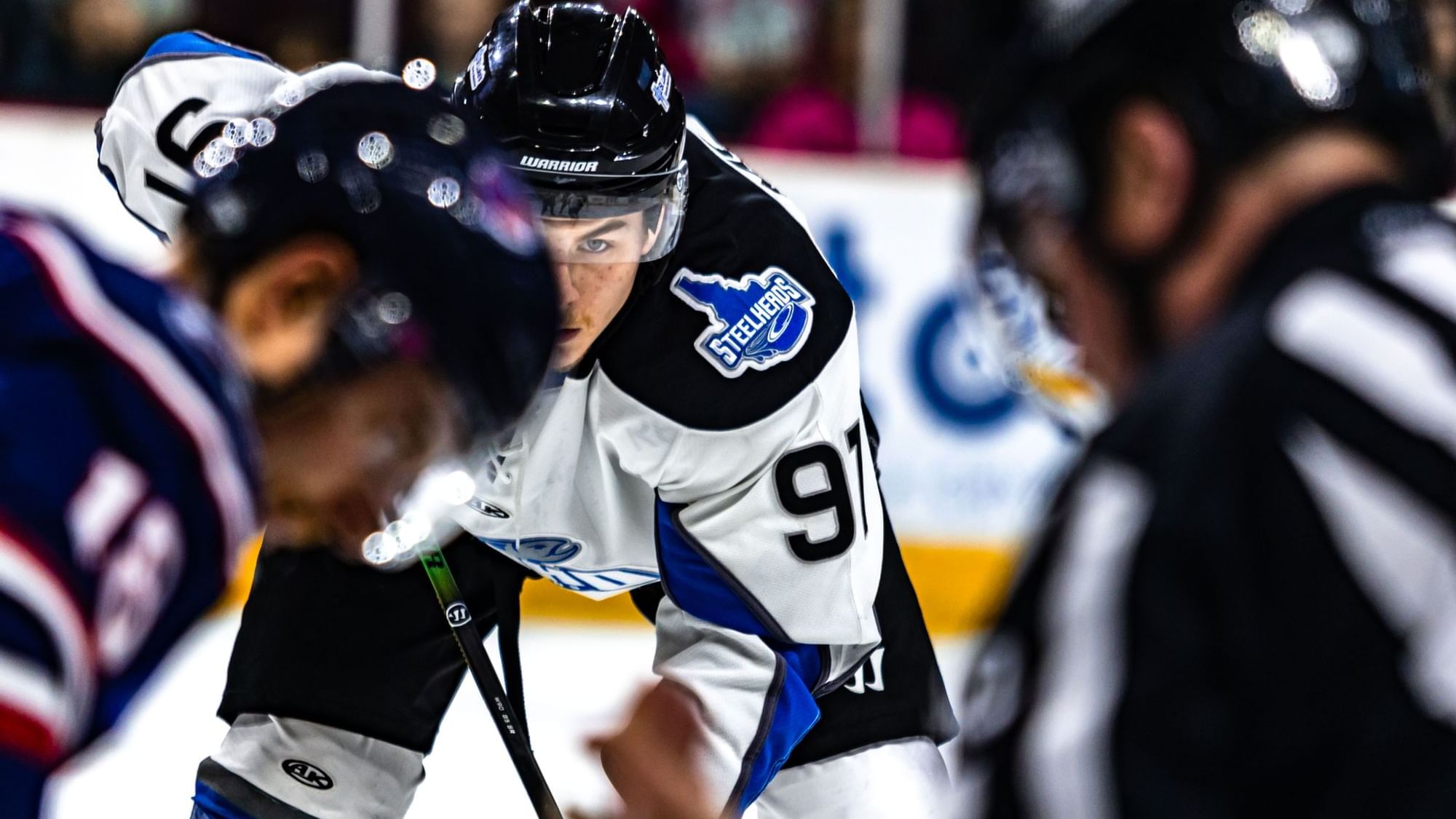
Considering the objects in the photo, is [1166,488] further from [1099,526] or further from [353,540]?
[353,540]

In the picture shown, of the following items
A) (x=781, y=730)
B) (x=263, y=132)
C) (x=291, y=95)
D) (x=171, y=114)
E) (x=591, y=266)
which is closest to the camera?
(x=263, y=132)

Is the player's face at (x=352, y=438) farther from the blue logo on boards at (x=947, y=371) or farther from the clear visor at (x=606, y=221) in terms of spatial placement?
the blue logo on boards at (x=947, y=371)

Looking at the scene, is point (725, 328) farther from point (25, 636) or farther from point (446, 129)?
point (25, 636)

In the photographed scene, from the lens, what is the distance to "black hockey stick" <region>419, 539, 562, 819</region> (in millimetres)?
2199

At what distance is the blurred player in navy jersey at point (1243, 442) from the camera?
2.73 ft

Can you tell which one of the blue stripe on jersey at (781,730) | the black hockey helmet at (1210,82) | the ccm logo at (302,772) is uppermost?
the black hockey helmet at (1210,82)

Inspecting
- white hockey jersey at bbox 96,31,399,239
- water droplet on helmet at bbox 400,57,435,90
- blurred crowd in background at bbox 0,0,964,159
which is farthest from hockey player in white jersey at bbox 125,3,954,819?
blurred crowd in background at bbox 0,0,964,159

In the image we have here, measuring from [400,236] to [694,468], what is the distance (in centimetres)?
96

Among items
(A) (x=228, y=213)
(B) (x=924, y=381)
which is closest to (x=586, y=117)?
Answer: (A) (x=228, y=213)

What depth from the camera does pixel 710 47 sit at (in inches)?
204

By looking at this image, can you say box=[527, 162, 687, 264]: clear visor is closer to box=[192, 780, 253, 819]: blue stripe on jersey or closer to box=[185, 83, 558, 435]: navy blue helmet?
box=[185, 83, 558, 435]: navy blue helmet

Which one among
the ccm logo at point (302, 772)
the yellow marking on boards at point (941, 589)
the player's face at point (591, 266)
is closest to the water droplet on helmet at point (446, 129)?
the player's face at point (591, 266)

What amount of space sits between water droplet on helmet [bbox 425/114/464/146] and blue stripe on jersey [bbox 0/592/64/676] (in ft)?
1.25

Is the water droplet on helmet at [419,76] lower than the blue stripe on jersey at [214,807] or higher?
higher
